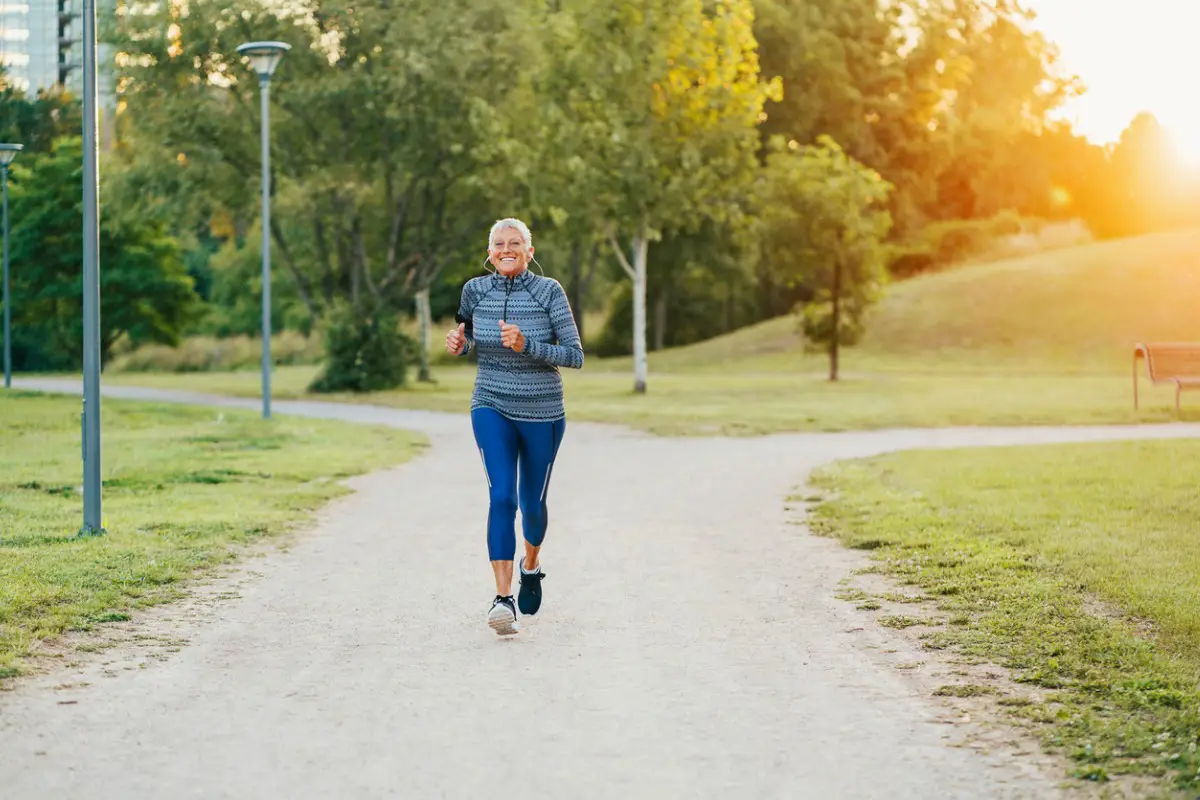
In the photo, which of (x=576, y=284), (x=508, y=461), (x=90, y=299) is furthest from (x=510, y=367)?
(x=576, y=284)

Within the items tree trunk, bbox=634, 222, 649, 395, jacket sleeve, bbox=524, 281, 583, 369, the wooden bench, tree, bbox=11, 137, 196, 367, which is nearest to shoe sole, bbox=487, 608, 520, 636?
jacket sleeve, bbox=524, 281, 583, 369

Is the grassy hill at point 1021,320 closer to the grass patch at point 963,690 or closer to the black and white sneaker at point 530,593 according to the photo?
the black and white sneaker at point 530,593

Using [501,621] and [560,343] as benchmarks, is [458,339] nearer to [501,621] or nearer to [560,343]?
[560,343]

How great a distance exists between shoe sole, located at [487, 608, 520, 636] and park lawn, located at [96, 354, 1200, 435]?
48.9 ft

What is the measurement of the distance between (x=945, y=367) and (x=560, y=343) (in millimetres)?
40079

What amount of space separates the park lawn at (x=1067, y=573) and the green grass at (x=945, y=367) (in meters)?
8.28

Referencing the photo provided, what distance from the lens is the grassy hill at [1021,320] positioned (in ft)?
158

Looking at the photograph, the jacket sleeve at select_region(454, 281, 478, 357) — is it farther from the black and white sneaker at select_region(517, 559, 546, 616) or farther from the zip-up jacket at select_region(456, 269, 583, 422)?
the black and white sneaker at select_region(517, 559, 546, 616)

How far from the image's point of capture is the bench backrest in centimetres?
2422

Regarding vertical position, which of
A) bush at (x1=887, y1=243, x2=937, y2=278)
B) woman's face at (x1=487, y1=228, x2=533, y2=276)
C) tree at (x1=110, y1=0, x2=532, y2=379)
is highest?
tree at (x1=110, y1=0, x2=532, y2=379)

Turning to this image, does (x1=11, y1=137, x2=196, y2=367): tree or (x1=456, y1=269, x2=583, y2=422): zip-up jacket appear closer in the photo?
(x1=456, y1=269, x2=583, y2=422): zip-up jacket

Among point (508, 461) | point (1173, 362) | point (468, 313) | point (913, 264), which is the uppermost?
point (913, 264)

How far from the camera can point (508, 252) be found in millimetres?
7238

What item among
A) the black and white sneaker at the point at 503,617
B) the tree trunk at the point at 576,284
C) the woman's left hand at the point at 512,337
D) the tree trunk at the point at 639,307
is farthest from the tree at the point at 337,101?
the black and white sneaker at the point at 503,617
